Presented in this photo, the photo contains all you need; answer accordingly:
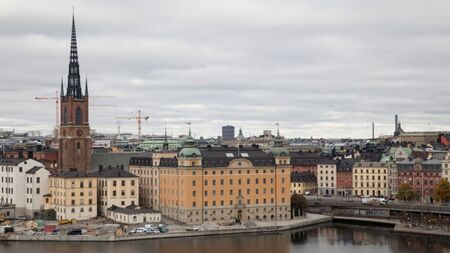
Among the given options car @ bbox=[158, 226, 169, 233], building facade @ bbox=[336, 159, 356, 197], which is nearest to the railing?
building facade @ bbox=[336, 159, 356, 197]

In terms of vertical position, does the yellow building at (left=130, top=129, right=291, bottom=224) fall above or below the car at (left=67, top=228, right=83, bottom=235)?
above

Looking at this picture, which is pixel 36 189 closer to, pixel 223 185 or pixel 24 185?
pixel 24 185

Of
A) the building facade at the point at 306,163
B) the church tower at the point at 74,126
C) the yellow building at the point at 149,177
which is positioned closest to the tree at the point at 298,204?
the yellow building at the point at 149,177

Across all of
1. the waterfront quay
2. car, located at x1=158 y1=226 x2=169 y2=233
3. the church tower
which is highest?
the church tower

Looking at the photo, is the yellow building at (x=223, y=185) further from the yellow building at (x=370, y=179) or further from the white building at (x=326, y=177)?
the white building at (x=326, y=177)

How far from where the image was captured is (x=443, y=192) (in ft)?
312

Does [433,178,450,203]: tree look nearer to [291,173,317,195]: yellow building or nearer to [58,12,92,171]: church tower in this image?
[291,173,317,195]: yellow building

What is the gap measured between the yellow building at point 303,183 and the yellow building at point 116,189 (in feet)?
96.0

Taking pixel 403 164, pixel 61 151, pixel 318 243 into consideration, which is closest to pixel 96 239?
pixel 318 243

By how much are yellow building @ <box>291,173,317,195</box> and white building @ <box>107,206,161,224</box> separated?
107ft

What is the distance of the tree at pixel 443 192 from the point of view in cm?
9506

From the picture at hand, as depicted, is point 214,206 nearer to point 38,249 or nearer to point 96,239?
point 96,239

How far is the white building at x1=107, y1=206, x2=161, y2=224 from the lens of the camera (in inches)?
3339

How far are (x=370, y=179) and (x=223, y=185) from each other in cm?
3377
